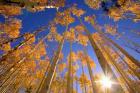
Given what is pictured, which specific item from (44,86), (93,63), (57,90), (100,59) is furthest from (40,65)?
(44,86)

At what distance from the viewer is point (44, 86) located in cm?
654

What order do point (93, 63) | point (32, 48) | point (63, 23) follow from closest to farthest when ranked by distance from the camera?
point (63, 23) < point (32, 48) < point (93, 63)

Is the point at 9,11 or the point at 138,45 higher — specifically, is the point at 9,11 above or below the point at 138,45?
above

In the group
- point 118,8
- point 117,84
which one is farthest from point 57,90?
point 117,84

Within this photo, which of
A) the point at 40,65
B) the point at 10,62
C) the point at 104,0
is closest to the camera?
the point at 104,0

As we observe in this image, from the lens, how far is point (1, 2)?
444 cm

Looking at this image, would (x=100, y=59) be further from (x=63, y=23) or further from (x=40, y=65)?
(x=40, y=65)

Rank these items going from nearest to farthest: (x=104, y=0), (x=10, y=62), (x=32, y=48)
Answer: (x=104, y=0), (x=10, y=62), (x=32, y=48)

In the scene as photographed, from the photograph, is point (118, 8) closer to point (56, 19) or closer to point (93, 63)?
point (56, 19)

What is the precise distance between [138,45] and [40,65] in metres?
14.1

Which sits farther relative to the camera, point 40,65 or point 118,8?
point 40,65

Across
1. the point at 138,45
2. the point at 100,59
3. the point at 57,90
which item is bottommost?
the point at 57,90

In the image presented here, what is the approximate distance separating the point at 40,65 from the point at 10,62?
7.71 meters

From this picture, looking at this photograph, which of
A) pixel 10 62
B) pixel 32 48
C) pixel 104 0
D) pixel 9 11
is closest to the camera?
pixel 104 0
